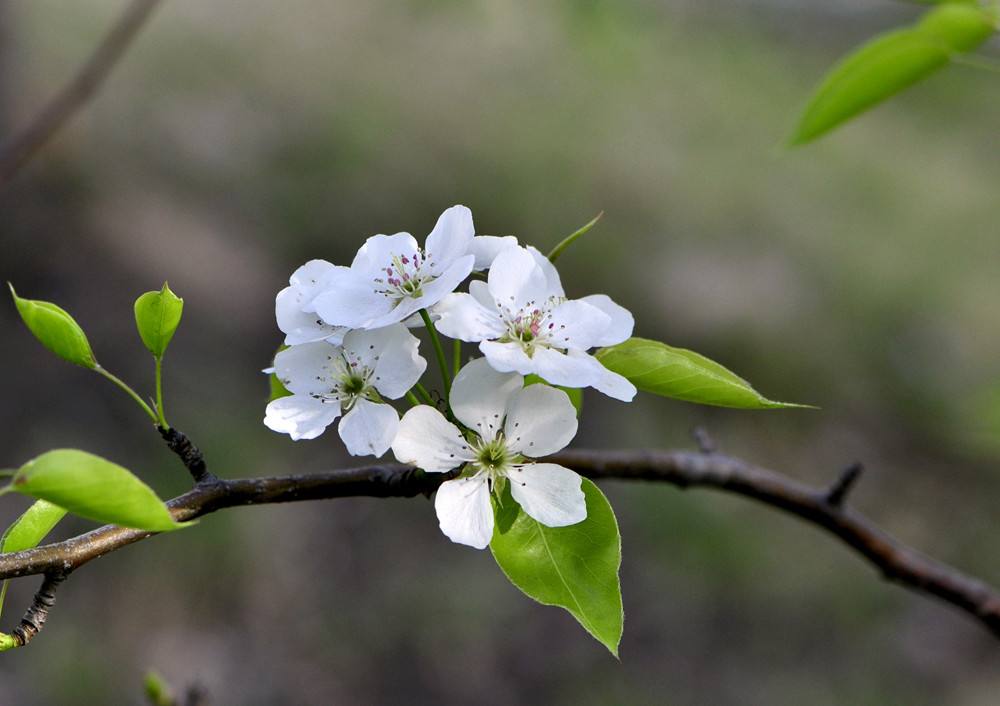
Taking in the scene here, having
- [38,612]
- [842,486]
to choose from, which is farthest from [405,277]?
[842,486]

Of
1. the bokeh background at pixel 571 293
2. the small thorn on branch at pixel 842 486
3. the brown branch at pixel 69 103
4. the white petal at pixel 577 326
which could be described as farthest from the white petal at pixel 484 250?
the brown branch at pixel 69 103

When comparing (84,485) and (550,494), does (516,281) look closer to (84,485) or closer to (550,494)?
(550,494)

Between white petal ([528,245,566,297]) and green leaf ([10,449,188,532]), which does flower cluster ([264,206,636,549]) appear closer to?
white petal ([528,245,566,297])

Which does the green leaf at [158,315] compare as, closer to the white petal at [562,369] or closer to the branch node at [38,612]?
the branch node at [38,612]

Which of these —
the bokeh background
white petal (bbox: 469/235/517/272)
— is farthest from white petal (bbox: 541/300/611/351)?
the bokeh background

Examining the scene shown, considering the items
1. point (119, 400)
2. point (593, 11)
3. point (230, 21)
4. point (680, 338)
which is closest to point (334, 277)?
point (593, 11)

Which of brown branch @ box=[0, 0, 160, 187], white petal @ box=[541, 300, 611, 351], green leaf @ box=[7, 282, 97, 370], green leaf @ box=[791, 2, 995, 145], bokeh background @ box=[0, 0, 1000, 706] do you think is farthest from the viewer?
bokeh background @ box=[0, 0, 1000, 706]
